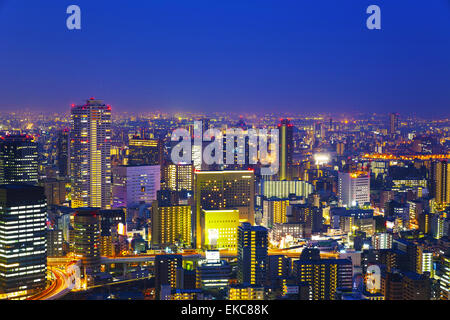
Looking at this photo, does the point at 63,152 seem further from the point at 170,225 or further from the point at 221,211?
the point at 221,211

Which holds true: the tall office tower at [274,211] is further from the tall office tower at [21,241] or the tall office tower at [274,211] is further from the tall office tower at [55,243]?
the tall office tower at [21,241]

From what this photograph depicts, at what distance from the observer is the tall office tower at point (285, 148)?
10550 mm

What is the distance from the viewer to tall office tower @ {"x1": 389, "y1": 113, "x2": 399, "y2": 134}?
28.7ft

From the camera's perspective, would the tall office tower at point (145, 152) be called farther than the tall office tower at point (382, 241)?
Yes

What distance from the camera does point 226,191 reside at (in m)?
11.1

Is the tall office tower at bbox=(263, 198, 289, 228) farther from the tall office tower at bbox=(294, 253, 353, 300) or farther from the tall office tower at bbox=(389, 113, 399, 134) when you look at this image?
the tall office tower at bbox=(294, 253, 353, 300)

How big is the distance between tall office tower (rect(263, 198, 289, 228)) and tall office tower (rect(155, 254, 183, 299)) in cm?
295

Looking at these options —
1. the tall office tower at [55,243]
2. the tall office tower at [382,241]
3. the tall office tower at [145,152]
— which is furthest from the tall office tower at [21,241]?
the tall office tower at [382,241]

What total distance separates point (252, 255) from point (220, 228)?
2.08 m

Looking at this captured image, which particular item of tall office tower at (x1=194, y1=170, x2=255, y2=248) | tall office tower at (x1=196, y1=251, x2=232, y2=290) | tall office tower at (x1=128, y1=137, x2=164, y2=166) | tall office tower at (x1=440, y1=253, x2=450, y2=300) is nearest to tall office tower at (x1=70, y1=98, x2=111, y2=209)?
tall office tower at (x1=128, y1=137, x2=164, y2=166)

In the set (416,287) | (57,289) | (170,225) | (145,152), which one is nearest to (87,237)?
(170,225)

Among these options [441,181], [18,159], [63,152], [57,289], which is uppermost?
[63,152]

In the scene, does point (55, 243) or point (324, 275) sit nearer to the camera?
point (324, 275)

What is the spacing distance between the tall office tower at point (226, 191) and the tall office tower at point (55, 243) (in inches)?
127
